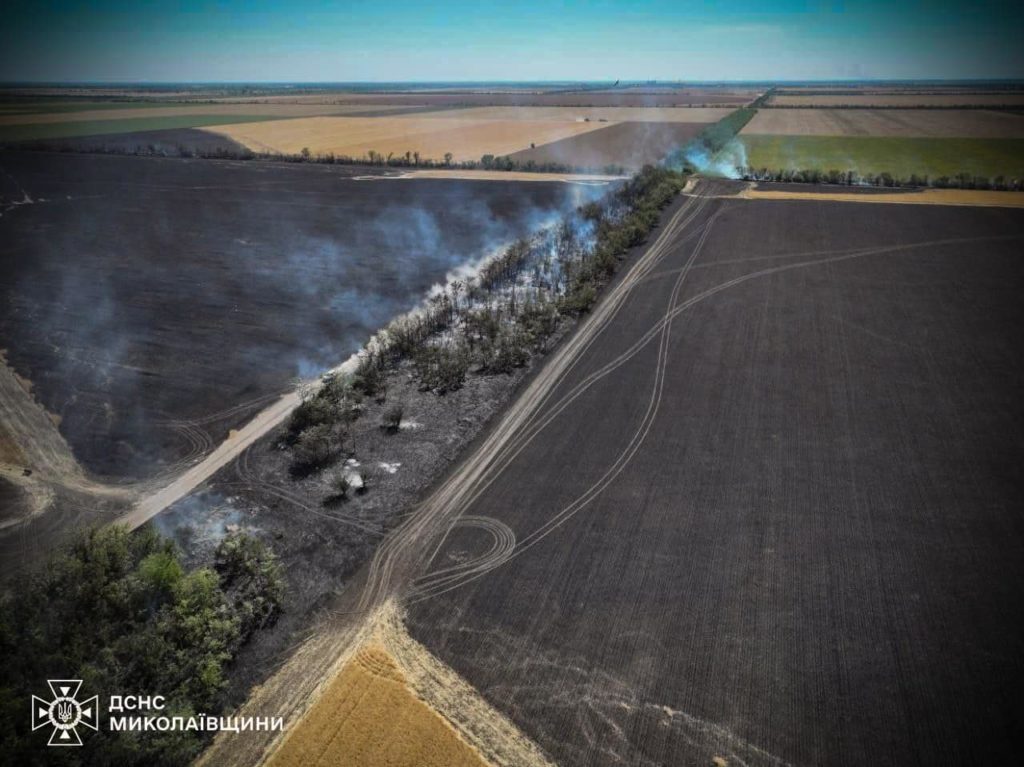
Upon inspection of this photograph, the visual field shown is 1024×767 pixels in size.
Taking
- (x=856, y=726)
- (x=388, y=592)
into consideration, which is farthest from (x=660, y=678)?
(x=388, y=592)

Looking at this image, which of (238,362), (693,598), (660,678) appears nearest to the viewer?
(660,678)

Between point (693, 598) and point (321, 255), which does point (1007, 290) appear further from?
point (321, 255)

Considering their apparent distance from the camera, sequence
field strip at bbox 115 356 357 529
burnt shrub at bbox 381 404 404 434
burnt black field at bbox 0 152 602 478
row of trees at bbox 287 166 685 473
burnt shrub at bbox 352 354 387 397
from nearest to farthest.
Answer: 1. field strip at bbox 115 356 357 529
2. row of trees at bbox 287 166 685 473
3. burnt shrub at bbox 381 404 404 434
4. burnt black field at bbox 0 152 602 478
5. burnt shrub at bbox 352 354 387 397

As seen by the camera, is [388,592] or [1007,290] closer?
[388,592]

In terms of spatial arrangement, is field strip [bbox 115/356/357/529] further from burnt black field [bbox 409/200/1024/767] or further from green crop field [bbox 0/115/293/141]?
green crop field [bbox 0/115/293/141]

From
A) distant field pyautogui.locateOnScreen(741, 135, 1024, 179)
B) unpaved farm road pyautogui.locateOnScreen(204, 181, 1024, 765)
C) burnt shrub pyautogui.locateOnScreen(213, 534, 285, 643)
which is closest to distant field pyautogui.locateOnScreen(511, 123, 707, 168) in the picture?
distant field pyautogui.locateOnScreen(741, 135, 1024, 179)

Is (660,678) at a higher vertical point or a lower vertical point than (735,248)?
lower

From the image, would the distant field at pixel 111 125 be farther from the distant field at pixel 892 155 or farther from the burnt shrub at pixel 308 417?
the distant field at pixel 892 155
